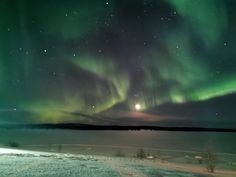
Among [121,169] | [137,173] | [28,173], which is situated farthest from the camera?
[121,169]

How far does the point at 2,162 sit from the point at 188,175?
10921 millimetres

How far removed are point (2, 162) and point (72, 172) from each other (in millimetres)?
5737

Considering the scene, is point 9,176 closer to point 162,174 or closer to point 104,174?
point 104,174

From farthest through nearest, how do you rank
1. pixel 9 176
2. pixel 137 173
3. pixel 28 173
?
pixel 137 173 < pixel 28 173 < pixel 9 176

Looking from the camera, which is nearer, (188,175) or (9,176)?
(9,176)

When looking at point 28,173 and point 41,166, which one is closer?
point 28,173

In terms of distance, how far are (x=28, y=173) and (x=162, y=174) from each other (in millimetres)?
6978

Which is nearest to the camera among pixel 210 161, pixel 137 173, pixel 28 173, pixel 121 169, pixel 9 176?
pixel 9 176

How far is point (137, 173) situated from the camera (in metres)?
21.7

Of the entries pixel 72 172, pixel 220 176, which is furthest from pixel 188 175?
pixel 72 172

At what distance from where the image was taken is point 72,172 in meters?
20.8

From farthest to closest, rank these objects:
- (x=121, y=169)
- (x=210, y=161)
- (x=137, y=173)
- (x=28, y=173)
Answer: (x=210, y=161), (x=121, y=169), (x=137, y=173), (x=28, y=173)

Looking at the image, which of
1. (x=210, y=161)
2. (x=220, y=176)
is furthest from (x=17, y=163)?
(x=210, y=161)

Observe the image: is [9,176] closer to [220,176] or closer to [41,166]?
[41,166]
